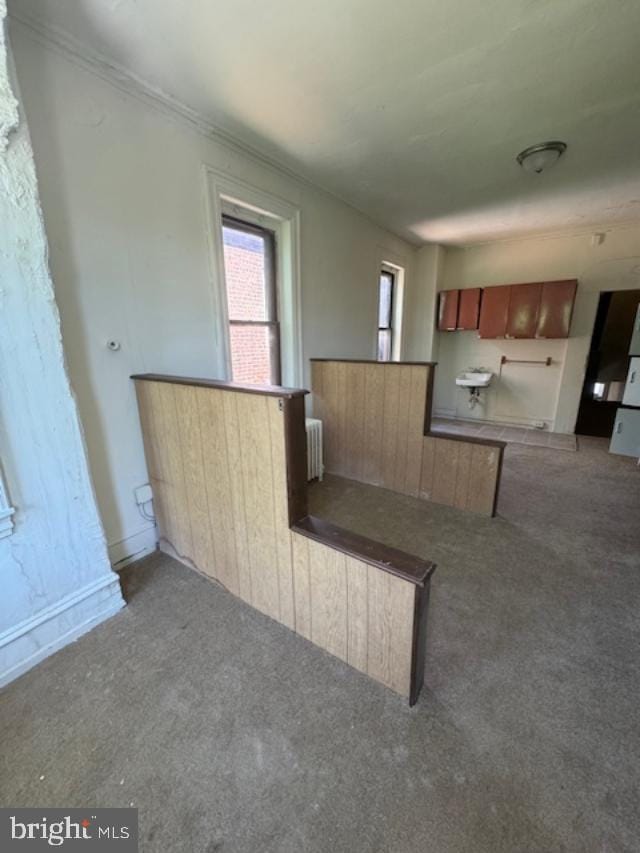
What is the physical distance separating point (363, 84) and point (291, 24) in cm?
51

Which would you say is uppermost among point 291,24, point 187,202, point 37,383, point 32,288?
point 291,24

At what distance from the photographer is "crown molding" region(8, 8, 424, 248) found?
1449mm

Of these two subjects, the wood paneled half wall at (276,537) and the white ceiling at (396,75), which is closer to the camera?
the wood paneled half wall at (276,537)

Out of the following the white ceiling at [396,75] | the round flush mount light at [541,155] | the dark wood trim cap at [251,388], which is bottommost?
the dark wood trim cap at [251,388]

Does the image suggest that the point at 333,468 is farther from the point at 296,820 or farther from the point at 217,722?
the point at 296,820

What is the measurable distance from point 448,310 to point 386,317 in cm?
103

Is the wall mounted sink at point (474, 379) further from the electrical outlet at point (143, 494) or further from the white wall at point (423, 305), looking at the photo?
the electrical outlet at point (143, 494)

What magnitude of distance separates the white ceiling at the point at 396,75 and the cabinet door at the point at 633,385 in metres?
1.91

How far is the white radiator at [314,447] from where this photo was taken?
2959 millimetres

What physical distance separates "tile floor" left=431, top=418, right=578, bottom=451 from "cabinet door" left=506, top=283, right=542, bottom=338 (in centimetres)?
135

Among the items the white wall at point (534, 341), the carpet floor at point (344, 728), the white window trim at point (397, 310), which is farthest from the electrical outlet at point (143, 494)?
the white wall at point (534, 341)

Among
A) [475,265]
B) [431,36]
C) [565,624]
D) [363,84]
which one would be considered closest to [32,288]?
[363,84]

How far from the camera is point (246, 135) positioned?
2230 millimetres

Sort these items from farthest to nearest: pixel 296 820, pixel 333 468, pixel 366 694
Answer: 1. pixel 333 468
2. pixel 366 694
3. pixel 296 820
